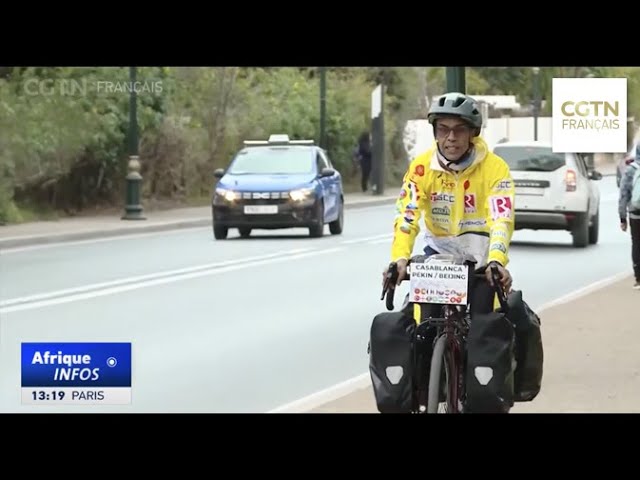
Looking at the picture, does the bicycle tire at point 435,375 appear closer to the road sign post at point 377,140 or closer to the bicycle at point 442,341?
the bicycle at point 442,341

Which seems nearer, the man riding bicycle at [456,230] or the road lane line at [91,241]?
the man riding bicycle at [456,230]

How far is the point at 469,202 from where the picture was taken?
24.9 ft

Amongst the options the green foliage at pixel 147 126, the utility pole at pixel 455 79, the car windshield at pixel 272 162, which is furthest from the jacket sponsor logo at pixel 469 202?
the green foliage at pixel 147 126

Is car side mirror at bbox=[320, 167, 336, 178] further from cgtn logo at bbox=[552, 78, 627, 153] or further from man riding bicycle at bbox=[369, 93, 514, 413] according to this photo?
man riding bicycle at bbox=[369, 93, 514, 413]

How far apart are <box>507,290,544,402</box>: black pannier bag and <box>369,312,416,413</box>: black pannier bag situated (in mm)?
473

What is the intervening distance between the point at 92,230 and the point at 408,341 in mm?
18768

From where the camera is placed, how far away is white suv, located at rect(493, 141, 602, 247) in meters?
21.9

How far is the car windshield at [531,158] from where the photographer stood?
2177 cm

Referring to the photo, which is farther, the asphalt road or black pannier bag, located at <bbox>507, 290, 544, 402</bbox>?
the asphalt road

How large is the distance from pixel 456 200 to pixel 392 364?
755 mm

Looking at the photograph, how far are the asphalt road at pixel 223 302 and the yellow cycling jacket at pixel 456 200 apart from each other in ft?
6.15

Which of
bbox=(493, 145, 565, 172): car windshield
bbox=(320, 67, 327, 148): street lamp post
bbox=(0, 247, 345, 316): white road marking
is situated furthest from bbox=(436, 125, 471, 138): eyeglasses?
bbox=(320, 67, 327, 148): street lamp post

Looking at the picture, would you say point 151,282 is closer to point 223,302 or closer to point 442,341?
point 223,302
